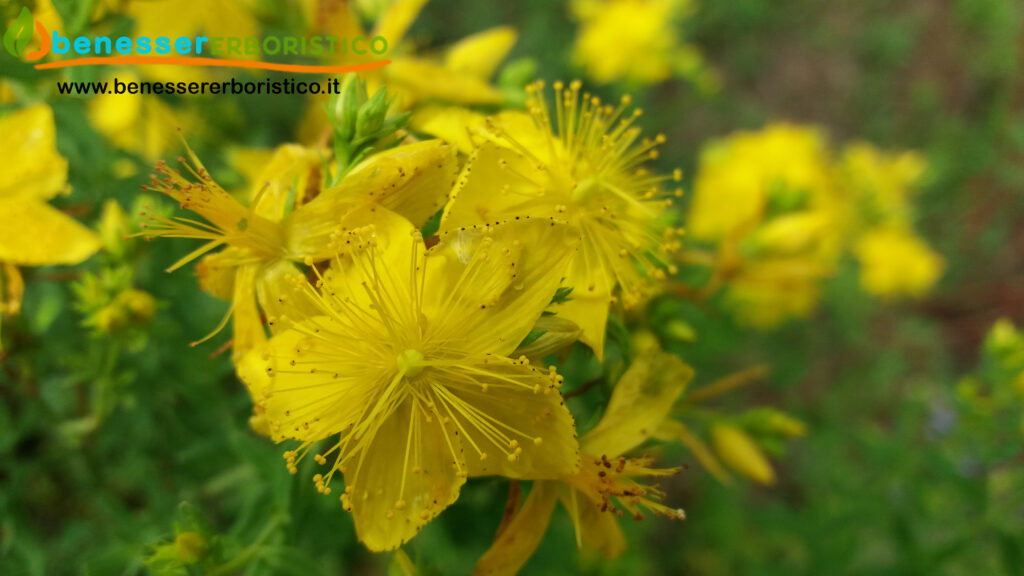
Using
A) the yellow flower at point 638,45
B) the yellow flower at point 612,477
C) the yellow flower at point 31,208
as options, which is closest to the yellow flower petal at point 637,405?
the yellow flower at point 612,477

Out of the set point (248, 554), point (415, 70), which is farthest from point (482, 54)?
point (248, 554)

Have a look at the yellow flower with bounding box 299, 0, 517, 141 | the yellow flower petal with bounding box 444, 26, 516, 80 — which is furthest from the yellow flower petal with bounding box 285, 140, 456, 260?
the yellow flower petal with bounding box 444, 26, 516, 80

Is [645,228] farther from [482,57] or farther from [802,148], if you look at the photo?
[802,148]

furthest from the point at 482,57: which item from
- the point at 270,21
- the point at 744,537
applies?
the point at 744,537

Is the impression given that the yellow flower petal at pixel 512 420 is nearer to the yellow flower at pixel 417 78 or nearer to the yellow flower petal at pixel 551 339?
the yellow flower petal at pixel 551 339

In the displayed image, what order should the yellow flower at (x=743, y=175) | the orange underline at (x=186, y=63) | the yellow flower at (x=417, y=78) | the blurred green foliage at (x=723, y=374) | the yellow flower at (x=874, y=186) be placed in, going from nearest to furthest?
the orange underline at (x=186, y=63), the blurred green foliage at (x=723, y=374), the yellow flower at (x=417, y=78), the yellow flower at (x=743, y=175), the yellow flower at (x=874, y=186)

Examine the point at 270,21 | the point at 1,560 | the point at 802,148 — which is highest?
the point at 802,148

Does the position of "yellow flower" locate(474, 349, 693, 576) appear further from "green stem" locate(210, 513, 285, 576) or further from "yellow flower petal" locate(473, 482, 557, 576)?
"green stem" locate(210, 513, 285, 576)
